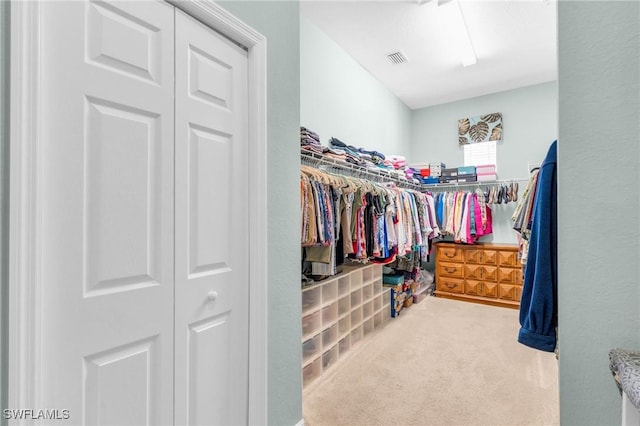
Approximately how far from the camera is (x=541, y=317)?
1.12m

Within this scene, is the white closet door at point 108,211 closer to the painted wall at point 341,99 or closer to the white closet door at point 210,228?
the white closet door at point 210,228

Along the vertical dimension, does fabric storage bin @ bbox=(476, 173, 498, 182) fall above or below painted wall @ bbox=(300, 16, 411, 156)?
below

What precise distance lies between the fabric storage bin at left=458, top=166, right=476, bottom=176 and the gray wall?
14.8ft

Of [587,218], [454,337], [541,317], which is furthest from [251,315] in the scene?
[454,337]

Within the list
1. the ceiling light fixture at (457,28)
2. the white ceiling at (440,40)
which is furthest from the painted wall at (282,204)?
the ceiling light fixture at (457,28)

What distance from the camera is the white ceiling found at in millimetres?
2564

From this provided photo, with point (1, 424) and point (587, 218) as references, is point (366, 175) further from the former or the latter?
point (1, 424)

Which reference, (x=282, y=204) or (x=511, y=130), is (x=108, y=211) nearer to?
(x=282, y=204)

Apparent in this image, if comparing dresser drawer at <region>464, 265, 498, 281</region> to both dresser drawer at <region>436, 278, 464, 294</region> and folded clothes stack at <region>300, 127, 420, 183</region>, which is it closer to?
dresser drawer at <region>436, 278, 464, 294</region>

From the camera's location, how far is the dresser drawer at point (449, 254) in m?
4.19

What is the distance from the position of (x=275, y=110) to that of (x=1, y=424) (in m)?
1.38

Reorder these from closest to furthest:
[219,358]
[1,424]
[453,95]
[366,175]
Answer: [1,424]
[219,358]
[366,175]
[453,95]

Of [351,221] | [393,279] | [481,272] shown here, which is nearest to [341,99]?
[351,221]

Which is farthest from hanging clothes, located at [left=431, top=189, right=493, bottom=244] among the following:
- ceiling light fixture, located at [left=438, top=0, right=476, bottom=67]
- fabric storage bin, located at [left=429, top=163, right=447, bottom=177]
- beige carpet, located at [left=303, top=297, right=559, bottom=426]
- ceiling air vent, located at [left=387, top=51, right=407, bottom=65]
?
ceiling air vent, located at [left=387, top=51, right=407, bottom=65]
